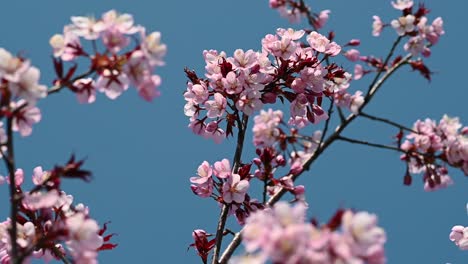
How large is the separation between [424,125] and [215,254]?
1643 mm

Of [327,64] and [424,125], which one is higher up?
[327,64]

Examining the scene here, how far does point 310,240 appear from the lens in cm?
213

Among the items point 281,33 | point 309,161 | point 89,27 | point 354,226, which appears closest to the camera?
point 354,226

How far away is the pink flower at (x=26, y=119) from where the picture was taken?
2928 millimetres

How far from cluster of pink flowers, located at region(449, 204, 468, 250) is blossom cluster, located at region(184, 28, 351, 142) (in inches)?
55.0

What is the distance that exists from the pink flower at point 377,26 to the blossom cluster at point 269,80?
1.27 ft

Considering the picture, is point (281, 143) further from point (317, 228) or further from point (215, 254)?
point (317, 228)

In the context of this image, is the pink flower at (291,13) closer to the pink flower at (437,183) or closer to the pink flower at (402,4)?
the pink flower at (402,4)

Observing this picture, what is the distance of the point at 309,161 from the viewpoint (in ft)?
13.1

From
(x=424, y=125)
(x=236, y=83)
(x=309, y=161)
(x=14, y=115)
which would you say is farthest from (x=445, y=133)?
(x=14, y=115)

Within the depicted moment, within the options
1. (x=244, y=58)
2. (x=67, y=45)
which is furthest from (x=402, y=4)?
(x=67, y=45)

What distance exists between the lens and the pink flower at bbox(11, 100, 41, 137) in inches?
115

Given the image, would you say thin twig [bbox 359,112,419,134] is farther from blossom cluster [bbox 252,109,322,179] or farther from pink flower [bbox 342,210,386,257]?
pink flower [bbox 342,210,386,257]

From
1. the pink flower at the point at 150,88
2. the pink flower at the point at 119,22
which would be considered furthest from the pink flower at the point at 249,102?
the pink flower at the point at 119,22
